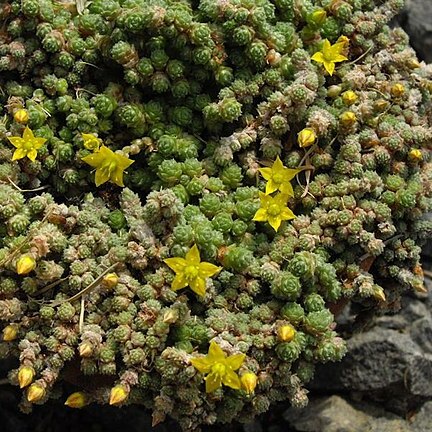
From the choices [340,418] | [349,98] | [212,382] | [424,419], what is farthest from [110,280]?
[424,419]

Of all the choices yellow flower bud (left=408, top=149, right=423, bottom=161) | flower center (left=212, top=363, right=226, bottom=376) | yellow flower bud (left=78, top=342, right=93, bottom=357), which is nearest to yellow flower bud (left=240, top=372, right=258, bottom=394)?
flower center (left=212, top=363, right=226, bottom=376)

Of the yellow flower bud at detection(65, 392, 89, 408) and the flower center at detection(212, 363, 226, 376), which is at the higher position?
the flower center at detection(212, 363, 226, 376)

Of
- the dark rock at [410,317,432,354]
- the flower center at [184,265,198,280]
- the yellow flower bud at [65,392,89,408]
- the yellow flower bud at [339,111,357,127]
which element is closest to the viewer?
the flower center at [184,265,198,280]

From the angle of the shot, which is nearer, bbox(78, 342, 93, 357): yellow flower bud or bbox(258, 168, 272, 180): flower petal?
bbox(78, 342, 93, 357): yellow flower bud

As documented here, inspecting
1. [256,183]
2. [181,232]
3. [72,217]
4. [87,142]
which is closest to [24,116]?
[87,142]

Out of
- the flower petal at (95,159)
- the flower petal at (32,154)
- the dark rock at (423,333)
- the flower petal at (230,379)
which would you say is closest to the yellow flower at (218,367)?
the flower petal at (230,379)

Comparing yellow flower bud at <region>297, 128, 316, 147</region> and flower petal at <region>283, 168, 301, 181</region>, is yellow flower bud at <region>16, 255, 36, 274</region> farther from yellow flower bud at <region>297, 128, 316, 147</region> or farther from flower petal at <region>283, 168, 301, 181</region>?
yellow flower bud at <region>297, 128, 316, 147</region>

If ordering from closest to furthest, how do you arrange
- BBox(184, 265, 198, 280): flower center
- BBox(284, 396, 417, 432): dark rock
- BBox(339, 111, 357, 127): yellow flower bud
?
BBox(184, 265, 198, 280): flower center → BBox(339, 111, 357, 127): yellow flower bud → BBox(284, 396, 417, 432): dark rock

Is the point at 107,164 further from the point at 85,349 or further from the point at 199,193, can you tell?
the point at 85,349

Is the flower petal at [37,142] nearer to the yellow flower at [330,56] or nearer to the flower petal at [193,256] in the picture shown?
the flower petal at [193,256]

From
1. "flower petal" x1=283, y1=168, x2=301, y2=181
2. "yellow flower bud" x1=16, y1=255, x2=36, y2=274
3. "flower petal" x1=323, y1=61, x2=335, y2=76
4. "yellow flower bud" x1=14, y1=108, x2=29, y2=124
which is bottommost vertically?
"yellow flower bud" x1=16, y1=255, x2=36, y2=274
